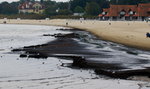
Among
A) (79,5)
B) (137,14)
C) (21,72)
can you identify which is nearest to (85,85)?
(21,72)

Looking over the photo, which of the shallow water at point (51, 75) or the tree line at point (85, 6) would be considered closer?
the shallow water at point (51, 75)

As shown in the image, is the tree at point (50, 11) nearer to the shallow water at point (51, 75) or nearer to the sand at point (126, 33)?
the sand at point (126, 33)

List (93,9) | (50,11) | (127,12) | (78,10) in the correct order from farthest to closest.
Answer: (50,11) < (78,10) < (93,9) < (127,12)

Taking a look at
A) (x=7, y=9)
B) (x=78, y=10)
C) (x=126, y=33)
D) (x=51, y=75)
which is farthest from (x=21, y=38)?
(x=7, y=9)

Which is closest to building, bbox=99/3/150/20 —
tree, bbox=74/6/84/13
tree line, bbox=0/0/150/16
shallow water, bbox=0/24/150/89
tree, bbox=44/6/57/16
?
tree line, bbox=0/0/150/16

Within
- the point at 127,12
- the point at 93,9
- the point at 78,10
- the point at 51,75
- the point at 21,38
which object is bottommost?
the point at 21,38

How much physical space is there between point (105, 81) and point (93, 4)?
11825cm

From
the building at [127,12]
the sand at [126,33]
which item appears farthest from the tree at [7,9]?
the sand at [126,33]

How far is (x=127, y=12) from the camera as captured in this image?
116188mm

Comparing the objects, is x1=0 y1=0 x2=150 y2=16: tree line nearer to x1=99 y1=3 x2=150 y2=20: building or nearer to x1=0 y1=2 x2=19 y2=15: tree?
x1=0 y1=2 x2=19 y2=15: tree

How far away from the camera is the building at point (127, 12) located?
11062cm

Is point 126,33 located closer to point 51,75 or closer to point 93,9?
point 51,75

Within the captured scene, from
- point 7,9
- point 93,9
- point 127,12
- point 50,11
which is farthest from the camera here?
point 7,9

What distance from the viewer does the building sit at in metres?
111
